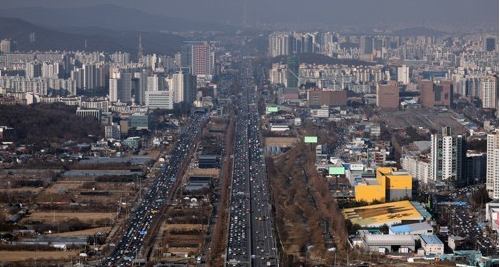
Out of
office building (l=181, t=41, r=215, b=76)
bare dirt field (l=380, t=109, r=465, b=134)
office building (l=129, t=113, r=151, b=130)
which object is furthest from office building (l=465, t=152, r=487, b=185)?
office building (l=181, t=41, r=215, b=76)

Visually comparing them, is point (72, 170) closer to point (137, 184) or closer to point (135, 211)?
point (137, 184)

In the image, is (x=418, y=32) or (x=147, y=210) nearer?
(x=147, y=210)

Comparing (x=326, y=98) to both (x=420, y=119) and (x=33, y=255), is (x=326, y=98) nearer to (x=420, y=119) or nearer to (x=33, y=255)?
(x=420, y=119)

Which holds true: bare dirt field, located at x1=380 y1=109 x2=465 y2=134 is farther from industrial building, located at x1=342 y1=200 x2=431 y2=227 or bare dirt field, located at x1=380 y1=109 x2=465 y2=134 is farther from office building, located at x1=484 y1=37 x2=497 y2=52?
industrial building, located at x1=342 y1=200 x2=431 y2=227

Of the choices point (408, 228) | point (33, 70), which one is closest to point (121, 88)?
point (33, 70)

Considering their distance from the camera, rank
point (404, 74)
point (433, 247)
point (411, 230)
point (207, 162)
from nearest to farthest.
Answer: point (433, 247)
point (411, 230)
point (207, 162)
point (404, 74)

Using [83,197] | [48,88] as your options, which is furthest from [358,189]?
[48,88]

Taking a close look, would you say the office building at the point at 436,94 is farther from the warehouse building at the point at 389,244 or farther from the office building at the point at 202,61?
the warehouse building at the point at 389,244
